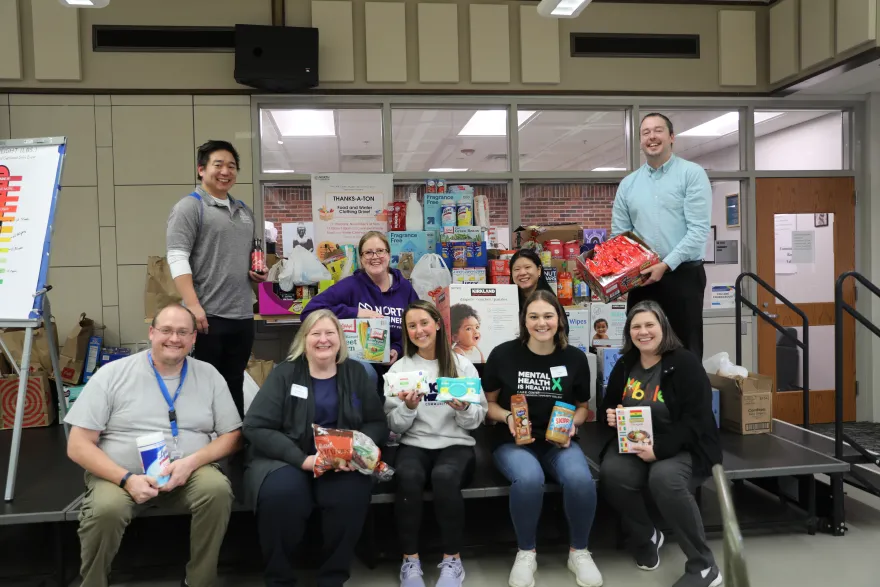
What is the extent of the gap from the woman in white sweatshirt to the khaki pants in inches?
29.8

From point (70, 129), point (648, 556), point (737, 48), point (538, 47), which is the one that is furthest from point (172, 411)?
point (737, 48)

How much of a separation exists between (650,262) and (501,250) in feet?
5.86

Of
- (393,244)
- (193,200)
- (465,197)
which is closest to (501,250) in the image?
(465,197)

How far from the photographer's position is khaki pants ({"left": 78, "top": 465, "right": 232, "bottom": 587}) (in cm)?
239

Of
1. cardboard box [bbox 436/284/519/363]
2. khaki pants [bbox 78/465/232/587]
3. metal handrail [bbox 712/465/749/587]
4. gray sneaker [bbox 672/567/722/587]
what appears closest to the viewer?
metal handrail [bbox 712/465/749/587]

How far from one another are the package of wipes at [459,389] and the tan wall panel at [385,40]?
326 cm

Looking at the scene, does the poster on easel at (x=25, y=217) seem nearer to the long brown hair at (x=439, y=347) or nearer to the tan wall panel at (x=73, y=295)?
the long brown hair at (x=439, y=347)

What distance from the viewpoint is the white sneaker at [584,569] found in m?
2.72

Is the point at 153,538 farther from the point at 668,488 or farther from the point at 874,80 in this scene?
the point at 874,80

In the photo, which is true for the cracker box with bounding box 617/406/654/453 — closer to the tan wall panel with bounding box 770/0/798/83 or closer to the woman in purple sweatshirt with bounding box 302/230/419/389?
the woman in purple sweatshirt with bounding box 302/230/419/389

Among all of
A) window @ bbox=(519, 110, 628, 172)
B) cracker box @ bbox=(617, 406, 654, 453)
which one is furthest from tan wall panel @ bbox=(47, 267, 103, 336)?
cracker box @ bbox=(617, 406, 654, 453)

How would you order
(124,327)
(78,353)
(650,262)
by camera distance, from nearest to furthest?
(650,262) < (78,353) < (124,327)

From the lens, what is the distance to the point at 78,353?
4.64 meters

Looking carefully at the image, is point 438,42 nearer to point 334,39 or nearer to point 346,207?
point 334,39
